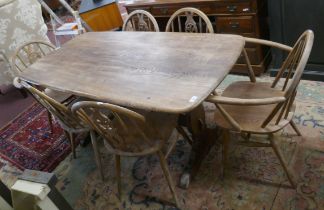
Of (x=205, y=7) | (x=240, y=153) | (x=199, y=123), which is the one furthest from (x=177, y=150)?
(x=205, y=7)

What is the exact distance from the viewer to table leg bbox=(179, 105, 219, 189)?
6.17ft

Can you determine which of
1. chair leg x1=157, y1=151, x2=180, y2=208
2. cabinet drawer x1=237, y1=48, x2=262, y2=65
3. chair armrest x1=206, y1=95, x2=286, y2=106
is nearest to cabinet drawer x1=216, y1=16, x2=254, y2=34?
cabinet drawer x1=237, y1=48, x2=262, y2=65

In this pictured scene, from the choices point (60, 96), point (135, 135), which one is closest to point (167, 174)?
point (135, 135)

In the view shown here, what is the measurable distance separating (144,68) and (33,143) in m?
1.44

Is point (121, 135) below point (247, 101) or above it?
below

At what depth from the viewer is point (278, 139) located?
2.02 meters

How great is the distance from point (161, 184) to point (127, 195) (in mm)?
221

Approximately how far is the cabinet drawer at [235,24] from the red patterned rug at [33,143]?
5.25ft

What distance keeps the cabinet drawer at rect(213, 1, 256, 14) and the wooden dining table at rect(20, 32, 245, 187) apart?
70cm

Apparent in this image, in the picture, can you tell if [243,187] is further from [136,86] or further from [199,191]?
[136,86]

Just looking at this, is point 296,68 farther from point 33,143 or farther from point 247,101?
point 33,143

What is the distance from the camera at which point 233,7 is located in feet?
8.05

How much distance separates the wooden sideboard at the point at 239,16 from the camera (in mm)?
2430

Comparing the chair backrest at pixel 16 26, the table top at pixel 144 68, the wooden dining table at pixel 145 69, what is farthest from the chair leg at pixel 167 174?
the chair backrest at pixel 16 26
